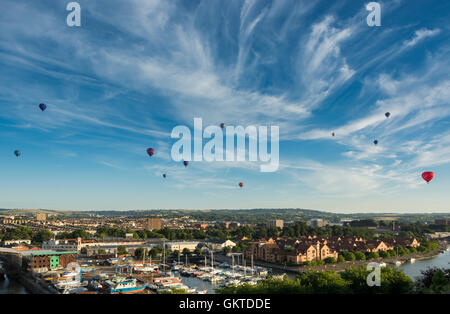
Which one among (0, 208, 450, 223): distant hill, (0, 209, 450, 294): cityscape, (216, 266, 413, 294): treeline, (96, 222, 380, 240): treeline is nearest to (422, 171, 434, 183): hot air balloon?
(0, 209, 450, 294): cityscape

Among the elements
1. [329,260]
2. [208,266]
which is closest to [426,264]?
[329,260]

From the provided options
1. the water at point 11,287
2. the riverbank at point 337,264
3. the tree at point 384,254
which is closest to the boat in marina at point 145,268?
the water at point 11,287

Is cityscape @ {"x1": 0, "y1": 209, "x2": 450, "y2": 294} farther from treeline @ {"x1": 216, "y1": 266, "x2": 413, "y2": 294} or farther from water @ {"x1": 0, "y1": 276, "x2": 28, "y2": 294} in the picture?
water @ {"x1": 0, "y1": 276, "x2": 28, "y2": 294}

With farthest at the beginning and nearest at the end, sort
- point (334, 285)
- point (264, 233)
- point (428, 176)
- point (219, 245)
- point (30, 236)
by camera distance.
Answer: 1. point (264, 233)
2. point (30, 236)
3. point (219, 245)
4. point (428, 176)
5. point (334, 285)

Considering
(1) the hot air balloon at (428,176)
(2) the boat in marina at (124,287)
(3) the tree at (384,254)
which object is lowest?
(3) the tree at (384,254)

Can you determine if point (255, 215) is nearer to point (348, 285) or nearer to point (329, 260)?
point (329, 260)

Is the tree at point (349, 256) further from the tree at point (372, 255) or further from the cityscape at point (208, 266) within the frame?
the tree at point (372, 255)
